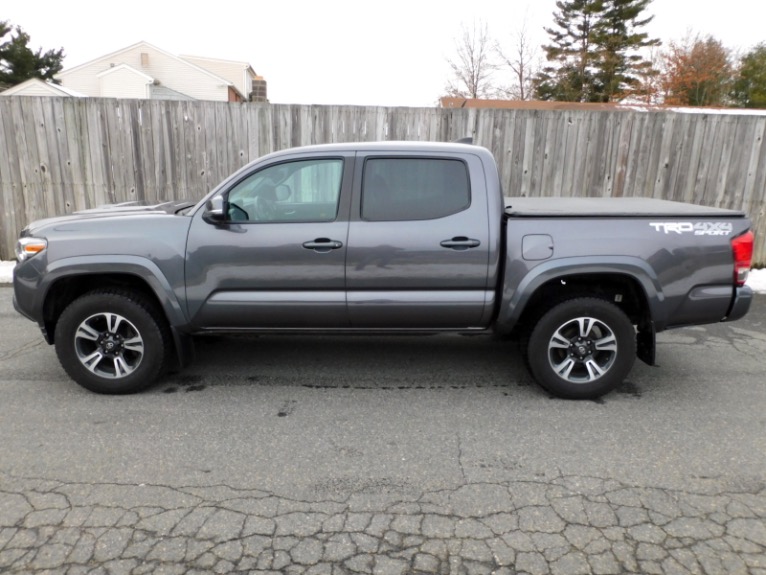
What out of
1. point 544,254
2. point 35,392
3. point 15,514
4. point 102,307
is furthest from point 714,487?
point 35,392

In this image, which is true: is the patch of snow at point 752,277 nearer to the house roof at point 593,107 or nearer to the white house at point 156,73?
the house roof at point 593,107

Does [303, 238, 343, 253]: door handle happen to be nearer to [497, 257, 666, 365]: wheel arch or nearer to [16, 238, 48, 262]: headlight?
[497, 257, 666, 365]: wheel arch

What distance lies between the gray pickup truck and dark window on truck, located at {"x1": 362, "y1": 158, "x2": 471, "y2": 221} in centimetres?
1

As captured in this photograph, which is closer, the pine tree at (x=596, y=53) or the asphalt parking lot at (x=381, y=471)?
the asphalt parking lot at (x=381, y=471)

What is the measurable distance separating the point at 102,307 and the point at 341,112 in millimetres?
4905

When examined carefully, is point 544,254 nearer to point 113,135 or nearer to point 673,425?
point 673,425

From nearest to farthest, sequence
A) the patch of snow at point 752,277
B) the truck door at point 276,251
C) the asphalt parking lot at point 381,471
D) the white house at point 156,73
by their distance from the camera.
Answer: the asphalt parking lot at point 381,471
the truck door at point 276,251
the patch of snow at point 752,277
the white house at point 156,73

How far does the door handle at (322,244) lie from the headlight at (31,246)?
194 cm

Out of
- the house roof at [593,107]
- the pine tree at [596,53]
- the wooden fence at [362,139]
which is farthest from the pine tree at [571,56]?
the wooden fence at [362,139]

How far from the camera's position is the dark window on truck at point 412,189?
4.07m

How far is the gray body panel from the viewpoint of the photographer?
3910 mm

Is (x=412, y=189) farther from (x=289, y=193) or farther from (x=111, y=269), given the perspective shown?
(x=111, y=269)

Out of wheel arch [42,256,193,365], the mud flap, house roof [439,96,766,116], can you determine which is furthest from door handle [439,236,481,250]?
house roof [439,96,766,116]

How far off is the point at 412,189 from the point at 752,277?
255 inches
